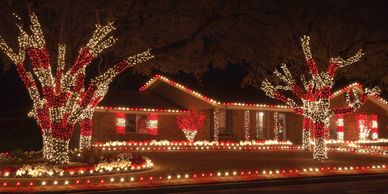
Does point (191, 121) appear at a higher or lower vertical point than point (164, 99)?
lower

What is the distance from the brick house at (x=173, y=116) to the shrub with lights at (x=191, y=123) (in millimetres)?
1048

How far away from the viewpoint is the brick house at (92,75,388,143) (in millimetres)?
33094

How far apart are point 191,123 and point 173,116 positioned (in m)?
2.32

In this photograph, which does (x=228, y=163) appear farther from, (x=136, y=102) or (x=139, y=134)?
(x=136, y=102)

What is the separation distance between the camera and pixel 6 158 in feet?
61.5

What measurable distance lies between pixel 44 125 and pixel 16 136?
21356 millimetres

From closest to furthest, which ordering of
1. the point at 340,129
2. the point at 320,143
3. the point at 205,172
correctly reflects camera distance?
1. the point at 205,172
2. the point at 320,143
3. the point at 340,129

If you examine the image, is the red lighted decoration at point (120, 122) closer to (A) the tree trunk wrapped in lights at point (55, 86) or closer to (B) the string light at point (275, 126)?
(B) the string light at point (275, 126)

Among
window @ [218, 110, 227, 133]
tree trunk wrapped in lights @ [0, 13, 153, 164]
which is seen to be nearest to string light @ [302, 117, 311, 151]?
window @ [218, 110, 227, 133]

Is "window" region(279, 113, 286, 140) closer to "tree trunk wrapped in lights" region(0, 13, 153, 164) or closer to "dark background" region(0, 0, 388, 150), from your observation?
"dark background" region(0, 0, 388, 150)

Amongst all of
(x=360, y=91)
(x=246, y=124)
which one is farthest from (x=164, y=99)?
(x=360, y=91)

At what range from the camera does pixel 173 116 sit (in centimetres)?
3562

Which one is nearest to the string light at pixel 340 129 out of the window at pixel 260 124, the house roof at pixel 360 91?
the house roof at pixel 360 91

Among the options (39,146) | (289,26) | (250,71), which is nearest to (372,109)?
(250,71)
